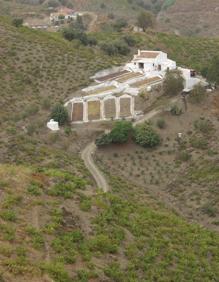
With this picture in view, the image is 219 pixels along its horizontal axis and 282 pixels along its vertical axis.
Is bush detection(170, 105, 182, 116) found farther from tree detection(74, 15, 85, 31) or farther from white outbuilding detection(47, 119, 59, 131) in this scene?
tree detection(74, 15, 85, 31)

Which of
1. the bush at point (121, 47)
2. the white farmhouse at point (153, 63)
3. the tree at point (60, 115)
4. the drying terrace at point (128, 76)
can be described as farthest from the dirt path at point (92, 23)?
the tree at point (60, 115)

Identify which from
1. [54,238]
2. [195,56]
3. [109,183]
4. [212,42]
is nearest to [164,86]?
[109,183]

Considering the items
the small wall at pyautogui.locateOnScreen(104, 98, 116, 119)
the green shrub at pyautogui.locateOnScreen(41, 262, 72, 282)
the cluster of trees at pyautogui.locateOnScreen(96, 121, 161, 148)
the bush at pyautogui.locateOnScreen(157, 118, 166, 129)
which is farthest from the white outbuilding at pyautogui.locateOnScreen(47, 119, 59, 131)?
the green shrub at pyautogui.locateOnScreen(41, 262, 72, 282)

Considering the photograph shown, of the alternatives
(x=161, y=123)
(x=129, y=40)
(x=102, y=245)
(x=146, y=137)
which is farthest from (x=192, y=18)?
(x=102, y=245)

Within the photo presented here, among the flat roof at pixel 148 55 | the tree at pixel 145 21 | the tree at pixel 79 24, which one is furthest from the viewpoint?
the tree at pixel 79 24

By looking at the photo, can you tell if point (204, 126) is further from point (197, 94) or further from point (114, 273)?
point (114, 273)

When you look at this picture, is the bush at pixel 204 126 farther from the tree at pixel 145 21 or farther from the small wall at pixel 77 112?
the tree at pixel 145 21
